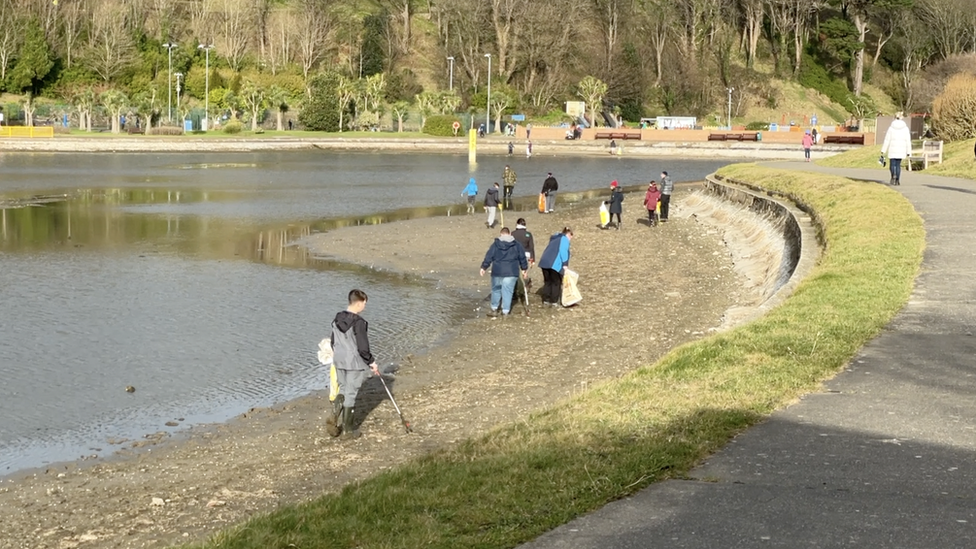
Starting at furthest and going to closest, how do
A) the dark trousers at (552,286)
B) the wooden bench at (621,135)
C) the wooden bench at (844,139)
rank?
the wooden bench at (621,135) < the wooden bench at (844,139) < the dark trousers at (552,286)

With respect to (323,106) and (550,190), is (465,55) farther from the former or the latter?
(550,190)

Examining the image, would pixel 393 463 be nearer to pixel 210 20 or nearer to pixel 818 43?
pixel 210 20

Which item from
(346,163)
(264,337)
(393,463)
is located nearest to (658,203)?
(264,337)

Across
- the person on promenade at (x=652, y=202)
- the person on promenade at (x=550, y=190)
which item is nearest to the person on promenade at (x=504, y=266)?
the person on promenade at (x=652, y=202)

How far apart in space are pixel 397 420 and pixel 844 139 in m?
81.0

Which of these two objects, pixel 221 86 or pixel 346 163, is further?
pixel 221 86

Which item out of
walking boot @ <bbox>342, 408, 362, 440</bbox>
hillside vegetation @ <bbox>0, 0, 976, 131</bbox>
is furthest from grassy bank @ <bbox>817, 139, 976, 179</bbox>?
hillside vegetation @ <bbox>0, 0, 976, 131</bbox>

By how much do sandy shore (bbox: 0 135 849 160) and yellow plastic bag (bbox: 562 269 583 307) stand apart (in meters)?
61.3

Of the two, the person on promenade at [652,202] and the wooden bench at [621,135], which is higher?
the wooden bench at [621,135]

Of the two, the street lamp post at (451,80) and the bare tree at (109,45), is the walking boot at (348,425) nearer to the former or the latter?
the street lamp post at (451,80)

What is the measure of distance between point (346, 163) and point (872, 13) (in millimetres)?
76562

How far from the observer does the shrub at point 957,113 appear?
42438mm

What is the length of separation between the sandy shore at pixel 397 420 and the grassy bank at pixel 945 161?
422 inches

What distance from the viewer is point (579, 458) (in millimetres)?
8945
